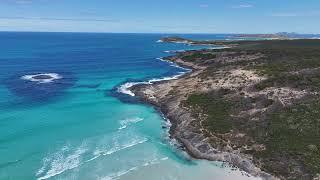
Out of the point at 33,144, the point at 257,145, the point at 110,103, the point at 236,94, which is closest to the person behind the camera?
the point at 257,145

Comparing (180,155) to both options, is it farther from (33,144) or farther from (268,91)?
(268,91)

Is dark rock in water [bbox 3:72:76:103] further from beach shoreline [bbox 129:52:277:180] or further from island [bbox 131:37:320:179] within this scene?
beach shoreline [bbox 129:52:277:180]

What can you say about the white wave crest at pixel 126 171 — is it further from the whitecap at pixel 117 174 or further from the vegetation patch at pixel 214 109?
the vegetation patch at pixel 214 109

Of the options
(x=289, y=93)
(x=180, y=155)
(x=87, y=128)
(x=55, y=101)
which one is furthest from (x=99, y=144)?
(x=289, y=93)

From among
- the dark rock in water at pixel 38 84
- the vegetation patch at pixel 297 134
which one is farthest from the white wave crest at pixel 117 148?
the dark rock in water at pixel 38 84

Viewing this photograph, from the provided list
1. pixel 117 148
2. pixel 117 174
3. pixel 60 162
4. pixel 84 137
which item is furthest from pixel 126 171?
pixel 84 137
